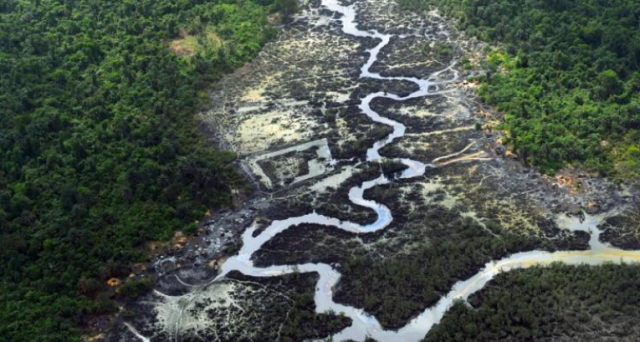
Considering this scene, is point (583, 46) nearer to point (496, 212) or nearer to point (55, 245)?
point (496, 212)

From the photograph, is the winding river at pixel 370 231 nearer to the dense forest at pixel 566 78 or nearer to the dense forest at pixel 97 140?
the dense forest at pixel 97 140

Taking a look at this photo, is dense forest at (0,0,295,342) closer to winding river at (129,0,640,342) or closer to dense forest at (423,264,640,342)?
winding river at (129,0,640,342)

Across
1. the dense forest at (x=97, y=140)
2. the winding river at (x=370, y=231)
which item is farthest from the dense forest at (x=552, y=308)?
the dense forest at (x=97, y=140)

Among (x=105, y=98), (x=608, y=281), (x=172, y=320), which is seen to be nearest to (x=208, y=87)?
(x=105, y=98)

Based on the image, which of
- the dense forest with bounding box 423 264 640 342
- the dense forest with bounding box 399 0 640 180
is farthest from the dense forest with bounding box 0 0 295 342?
the dense forest with bounding box 399 0 640 180

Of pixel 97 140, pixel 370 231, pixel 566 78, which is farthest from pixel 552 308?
pixel 97 140

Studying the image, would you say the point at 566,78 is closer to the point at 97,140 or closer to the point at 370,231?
the point at 370,231
